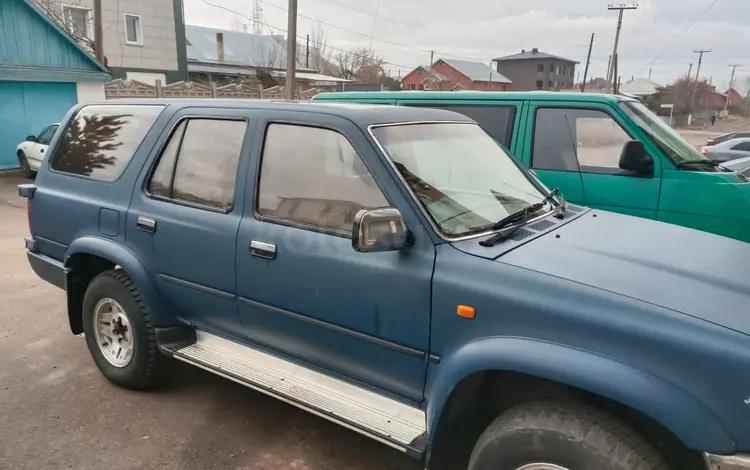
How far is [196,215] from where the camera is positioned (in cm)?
349

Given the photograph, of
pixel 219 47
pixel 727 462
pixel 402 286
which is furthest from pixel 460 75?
pixel 727 462

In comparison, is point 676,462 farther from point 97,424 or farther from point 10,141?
point 10,141

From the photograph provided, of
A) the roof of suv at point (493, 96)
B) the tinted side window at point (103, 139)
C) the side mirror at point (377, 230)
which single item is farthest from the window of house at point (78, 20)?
the side mirror at point (377, 230)

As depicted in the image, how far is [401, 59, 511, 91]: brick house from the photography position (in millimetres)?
70375

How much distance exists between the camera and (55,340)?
4.97m

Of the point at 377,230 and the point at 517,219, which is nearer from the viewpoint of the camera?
the point at 377,230

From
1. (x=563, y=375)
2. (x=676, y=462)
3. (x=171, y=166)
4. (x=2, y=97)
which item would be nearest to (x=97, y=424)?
(x=171, y=166)

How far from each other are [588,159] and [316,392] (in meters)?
3.72

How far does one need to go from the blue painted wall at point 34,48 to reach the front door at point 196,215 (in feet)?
45.3

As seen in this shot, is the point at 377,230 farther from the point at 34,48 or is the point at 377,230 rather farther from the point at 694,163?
the point at 34,48

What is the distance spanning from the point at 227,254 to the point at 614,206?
3643 mm

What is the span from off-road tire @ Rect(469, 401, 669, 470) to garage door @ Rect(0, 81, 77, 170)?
55.6 ft

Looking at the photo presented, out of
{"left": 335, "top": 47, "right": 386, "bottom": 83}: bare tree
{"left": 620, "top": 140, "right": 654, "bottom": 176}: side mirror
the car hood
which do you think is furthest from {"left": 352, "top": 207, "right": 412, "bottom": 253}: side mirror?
{"left": 335, "top": 47, "right": 386, "bottom": 83}: bare tree

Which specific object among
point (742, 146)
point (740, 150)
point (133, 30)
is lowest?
point (740, 150)
